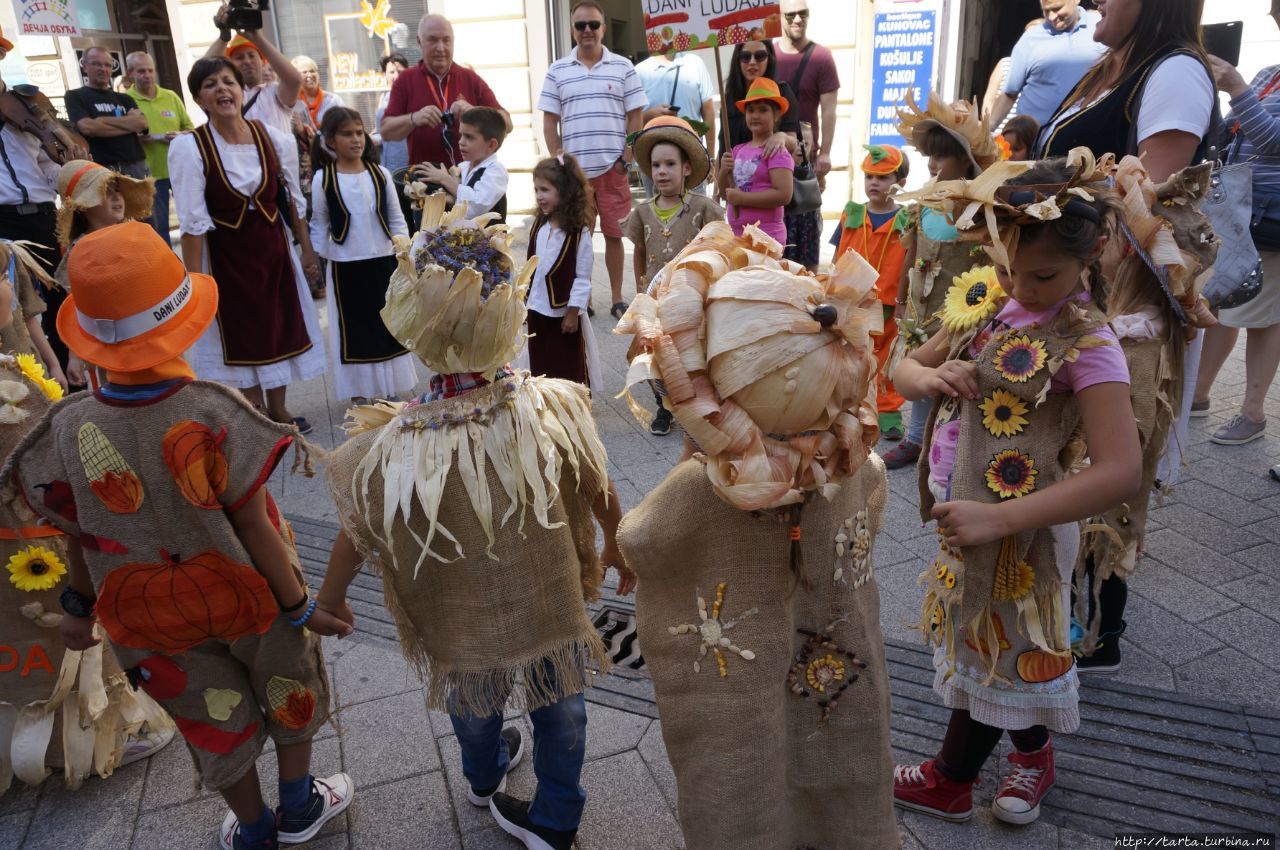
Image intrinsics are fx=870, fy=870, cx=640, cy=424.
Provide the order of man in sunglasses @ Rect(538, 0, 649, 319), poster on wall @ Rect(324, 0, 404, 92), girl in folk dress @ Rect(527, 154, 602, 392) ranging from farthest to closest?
poster on wall @ Rect(324, 0, 404, 92)
man in sunglasses @ Rect(538, 0, 649, 319)
girl in folk dress @ Rect(527, 154, 602, 392)

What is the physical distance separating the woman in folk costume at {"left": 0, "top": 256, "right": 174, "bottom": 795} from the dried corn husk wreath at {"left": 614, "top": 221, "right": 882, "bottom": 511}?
2125 millimetres

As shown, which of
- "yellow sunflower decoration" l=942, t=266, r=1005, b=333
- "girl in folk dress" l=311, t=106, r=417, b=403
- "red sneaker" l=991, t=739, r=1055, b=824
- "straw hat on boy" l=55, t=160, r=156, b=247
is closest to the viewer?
"yellow sunflower decoration" l=942, t=266, r=1005, b=333

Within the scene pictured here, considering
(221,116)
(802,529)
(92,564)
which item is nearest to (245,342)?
(221,116)

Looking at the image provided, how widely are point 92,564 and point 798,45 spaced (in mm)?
7176

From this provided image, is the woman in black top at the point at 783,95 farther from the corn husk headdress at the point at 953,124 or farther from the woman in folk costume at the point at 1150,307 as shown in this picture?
the woman in folk costume at the point at 1150,307

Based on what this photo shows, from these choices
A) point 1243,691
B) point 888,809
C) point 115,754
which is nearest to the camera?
point 888,809

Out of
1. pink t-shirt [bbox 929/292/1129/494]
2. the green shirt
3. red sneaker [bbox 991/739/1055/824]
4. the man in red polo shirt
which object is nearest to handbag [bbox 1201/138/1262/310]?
pink t-shirt [bbox 929/292/1129/494]

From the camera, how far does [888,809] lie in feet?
6.19

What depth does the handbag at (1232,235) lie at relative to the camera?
3.38 meters

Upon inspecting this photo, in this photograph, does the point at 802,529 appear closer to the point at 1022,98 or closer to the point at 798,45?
the point at 1022,98

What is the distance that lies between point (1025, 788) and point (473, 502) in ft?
5.64

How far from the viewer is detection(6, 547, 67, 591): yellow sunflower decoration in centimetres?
256

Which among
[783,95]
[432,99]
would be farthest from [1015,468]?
[432,99]

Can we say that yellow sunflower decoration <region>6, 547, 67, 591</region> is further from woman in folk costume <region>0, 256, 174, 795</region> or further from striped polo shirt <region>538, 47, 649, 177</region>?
striped polo shirt <region>538, 47, 649, 177</region>
